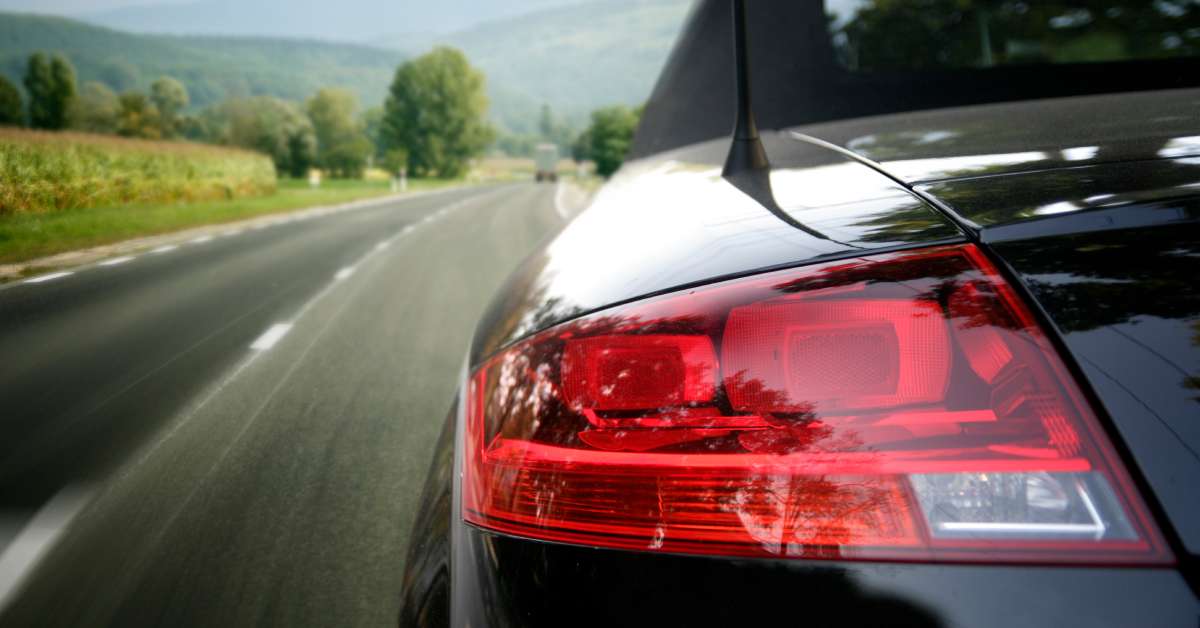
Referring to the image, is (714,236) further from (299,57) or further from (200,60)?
(299,57)

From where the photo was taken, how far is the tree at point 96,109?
2.15 metres

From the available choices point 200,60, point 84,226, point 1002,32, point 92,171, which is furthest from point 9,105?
point 1002,32

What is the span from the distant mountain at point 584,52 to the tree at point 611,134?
2.37 feet

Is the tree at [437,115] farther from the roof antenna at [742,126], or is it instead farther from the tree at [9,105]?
the roof antenna at [742,126]

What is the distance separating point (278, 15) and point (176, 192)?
1205 millimetres

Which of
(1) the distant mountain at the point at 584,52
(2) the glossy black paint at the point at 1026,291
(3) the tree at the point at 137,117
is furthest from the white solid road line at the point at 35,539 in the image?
(1) the distant mountain at the point at 584,52

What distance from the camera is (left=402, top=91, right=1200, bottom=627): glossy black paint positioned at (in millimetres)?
820

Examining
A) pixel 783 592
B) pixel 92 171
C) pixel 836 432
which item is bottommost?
pixel 783 592

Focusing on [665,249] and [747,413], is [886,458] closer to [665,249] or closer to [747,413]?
[747,413]

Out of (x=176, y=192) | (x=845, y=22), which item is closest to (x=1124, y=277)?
(x=845, y=22)

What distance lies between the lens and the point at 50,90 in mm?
2074

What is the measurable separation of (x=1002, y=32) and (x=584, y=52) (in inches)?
257

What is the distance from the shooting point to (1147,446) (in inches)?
32.6

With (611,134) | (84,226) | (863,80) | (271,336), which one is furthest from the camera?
(611,134)
